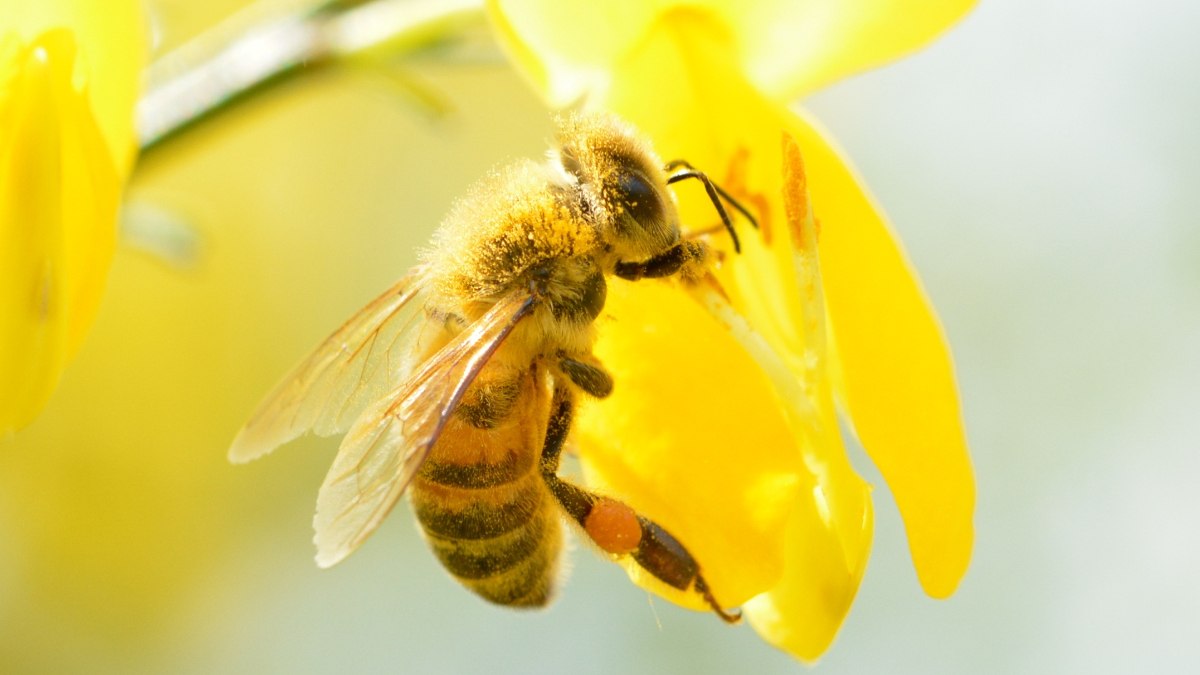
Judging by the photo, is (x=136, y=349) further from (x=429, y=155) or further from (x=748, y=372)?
(x=748, y=372)

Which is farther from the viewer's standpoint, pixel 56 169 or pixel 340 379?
pixel 340 379

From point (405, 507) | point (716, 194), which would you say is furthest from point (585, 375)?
point (405, 507)

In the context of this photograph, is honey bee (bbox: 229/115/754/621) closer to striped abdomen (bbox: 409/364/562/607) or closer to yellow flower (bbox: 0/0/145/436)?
striped abdomen (bbox: 409/364/562/607)

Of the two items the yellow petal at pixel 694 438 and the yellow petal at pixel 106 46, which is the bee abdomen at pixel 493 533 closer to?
the yellow petal at pixel 694 438

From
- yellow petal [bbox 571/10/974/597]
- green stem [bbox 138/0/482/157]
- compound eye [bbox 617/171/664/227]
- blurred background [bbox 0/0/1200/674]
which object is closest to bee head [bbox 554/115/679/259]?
compound eye [bbox 617/171/664/227]

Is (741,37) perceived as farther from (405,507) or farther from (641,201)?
(405,507)
